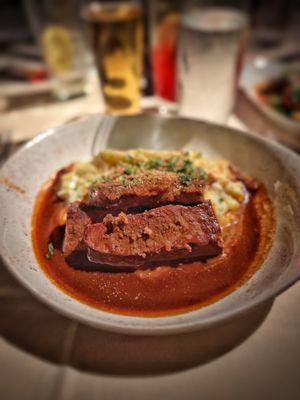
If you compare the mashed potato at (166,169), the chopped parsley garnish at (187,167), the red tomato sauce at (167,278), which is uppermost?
the chopped parsley garnish at (187,167)

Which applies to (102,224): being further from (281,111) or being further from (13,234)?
(281,111)

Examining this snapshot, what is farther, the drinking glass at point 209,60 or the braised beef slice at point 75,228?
the drinking glass at point 209,60

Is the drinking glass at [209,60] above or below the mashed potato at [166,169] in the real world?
above

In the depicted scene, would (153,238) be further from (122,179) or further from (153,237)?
(122,179)

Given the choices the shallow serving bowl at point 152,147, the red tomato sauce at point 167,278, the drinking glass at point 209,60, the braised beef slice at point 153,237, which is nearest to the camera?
the shallow serving bowl at point 152,147

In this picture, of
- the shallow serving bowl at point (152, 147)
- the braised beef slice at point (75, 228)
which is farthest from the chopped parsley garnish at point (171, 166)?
the braised beef slice at point (75, 228)

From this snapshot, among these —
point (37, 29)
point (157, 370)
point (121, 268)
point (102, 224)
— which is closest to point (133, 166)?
point (102, 224)

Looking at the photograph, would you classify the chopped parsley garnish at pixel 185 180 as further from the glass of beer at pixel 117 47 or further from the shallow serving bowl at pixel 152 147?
the glass of beer at pixel 117 47

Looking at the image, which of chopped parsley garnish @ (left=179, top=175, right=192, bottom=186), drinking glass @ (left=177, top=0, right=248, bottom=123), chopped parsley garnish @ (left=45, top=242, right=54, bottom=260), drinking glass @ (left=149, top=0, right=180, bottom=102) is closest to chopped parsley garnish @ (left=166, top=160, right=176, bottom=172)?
chopped parsley garnish @ (left=179, top=175, right=192, bottom=186)
